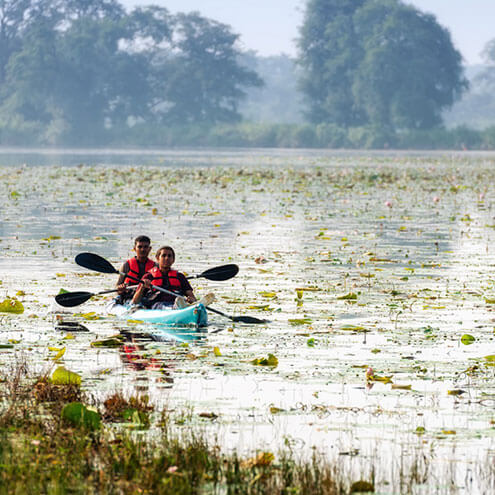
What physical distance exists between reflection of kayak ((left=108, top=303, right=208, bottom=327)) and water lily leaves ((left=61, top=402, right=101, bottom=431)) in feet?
13.6

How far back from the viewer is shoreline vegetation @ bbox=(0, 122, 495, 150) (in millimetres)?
87562

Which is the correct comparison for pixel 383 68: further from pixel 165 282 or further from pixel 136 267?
pixel 165 282

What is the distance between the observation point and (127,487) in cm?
562

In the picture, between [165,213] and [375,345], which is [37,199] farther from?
[375,345]

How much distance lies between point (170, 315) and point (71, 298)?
3.94 ft

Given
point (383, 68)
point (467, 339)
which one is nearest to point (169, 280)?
point (467, 339)

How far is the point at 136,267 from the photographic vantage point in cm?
1236

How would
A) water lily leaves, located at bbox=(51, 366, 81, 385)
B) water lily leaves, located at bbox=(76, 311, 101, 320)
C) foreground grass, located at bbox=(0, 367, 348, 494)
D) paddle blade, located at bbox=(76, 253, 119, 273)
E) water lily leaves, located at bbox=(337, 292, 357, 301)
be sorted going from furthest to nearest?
paddle blade, located at bbox=(76, 253, 119, 273) → water lily leaves, located at bbox=(337, 292, 357, 301) → water lily leaves, located at bbox=(76, 311, 101, 320) → water lily leaves, located at bbox=(51, 366, 81, 385) → foreground grass, located at bbox=(0, 367, 348, 494)

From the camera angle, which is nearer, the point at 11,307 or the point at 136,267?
the point at 11,307

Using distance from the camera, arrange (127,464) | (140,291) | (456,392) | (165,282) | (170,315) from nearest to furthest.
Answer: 1. (127,464)
2. (456,392)
3. (170,315)
4. (140,291)
5. (165,282)

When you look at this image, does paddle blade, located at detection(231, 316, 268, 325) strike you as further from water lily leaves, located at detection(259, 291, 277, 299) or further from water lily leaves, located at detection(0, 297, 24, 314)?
water lily leaves, located at detection(0, 297, 24, 314)

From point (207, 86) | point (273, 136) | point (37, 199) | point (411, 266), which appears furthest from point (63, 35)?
point (411, 266)

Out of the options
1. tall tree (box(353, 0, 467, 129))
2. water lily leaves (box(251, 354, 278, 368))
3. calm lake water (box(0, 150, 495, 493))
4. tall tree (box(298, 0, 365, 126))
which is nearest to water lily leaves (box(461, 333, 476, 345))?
calm lake water (box(0, 150, 495, 493))

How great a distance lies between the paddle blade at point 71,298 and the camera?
37.7ft
